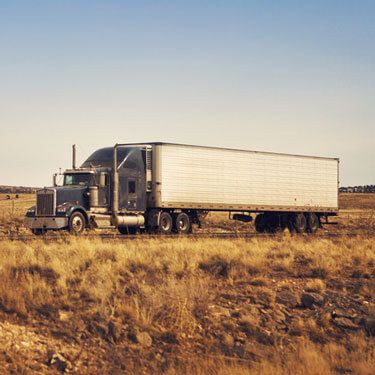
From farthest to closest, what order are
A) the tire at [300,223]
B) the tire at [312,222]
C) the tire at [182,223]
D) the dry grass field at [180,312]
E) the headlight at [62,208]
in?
the tire at [312,222]
the tire at [300,223]
the tire at [182,223]
the headlight at [62,208]
the dry grass field at [180,312]

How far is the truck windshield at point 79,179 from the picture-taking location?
89.5 ft

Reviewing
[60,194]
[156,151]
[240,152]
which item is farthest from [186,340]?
[240,152]

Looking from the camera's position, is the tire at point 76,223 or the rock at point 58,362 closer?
the rock at point 58,362

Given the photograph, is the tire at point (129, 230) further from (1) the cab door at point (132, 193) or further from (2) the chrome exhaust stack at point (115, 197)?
(2) the chrome exhaust stack at point (115, 197)

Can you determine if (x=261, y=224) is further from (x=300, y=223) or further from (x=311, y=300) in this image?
(x=311, y=300)

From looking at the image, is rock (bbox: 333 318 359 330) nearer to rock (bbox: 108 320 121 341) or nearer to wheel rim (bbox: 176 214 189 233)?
rock (bbox: 108 320 121 341)

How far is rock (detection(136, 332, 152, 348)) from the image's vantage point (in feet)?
39.1

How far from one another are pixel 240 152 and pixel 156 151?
17.4 feet

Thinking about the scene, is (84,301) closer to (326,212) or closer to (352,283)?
(352,283)

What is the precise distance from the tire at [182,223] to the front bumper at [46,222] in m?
6.26

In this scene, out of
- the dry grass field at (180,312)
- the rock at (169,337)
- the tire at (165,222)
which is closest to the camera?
the dry grass field at (180,312)

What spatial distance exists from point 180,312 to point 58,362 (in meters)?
2.80

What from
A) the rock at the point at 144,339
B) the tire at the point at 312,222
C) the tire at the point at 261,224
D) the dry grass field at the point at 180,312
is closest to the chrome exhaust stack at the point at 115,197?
the dry grass field at the point at 180,312

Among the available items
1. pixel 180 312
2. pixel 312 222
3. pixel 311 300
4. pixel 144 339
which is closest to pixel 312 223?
pixel 312 222
